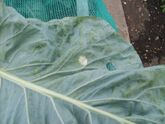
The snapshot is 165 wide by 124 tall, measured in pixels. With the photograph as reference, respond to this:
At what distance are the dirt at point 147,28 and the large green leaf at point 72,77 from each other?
1718 millimetres

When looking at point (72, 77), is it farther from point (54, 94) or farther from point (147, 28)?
point (147, 28)

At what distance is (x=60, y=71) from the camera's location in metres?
2.32

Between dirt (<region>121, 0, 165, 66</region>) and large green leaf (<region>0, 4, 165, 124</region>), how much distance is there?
172cm

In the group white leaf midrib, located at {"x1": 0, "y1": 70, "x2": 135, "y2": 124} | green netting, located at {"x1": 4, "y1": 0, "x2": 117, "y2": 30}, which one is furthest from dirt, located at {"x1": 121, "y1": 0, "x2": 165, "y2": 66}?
white leaf midrib, located at {"x1": 0, "y1": 70, "x2": 135, "y2": 124}

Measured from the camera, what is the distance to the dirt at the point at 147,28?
4.16 meters

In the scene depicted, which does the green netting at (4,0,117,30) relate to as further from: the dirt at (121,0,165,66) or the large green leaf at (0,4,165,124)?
the dirt at (121,0,165,66)

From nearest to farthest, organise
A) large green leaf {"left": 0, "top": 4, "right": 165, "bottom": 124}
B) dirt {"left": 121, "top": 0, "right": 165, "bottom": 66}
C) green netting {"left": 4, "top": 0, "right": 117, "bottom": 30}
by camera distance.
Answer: large green leaf {"left": 0, "top": 4, "right": 165, "bottom": 124}, green netting {"left": 4, "top": 0, "right": 117, "bottom": 30}, dirt {"left": 121, "top": 0, "right": 165, "bottom": 66}

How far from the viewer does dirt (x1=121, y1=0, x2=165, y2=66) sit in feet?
13.6

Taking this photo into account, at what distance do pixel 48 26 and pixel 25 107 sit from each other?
0.45 m

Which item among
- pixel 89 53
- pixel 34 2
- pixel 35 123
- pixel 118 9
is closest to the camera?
pixel 35 123

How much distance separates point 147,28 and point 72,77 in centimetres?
206

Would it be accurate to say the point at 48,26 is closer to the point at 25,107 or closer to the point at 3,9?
the point at 3,9

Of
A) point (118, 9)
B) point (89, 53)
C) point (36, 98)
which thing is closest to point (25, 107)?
point (36, 98)

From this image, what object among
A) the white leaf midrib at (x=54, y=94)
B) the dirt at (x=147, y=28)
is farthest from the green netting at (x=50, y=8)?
the dirt at (x=147, y=28)
